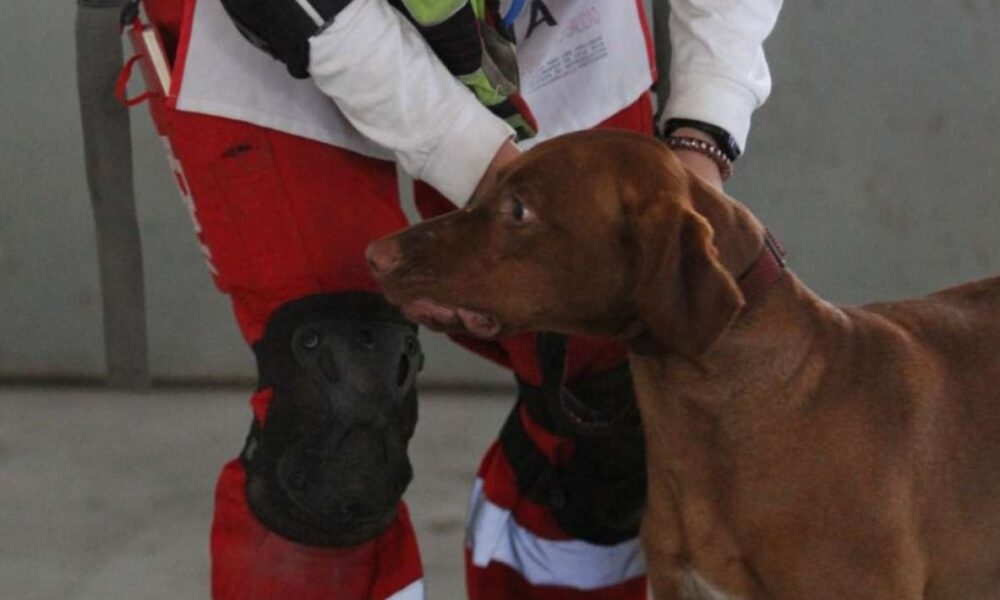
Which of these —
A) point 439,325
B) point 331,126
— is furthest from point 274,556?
point 331,126

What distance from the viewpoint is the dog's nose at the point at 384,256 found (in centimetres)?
177

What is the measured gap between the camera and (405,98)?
6.13 feet

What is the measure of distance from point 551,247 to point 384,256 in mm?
184

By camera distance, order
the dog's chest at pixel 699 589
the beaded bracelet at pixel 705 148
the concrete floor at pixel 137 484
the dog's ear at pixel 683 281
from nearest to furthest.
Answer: the dog's ear at pixel 683 281, the dog's chest at pixel 699 589, the beaded bracelet at pixel 705 148, the concrete floor at pixel 137 484

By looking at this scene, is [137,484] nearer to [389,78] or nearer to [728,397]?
[389,78]

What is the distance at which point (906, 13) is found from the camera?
11.0 feet

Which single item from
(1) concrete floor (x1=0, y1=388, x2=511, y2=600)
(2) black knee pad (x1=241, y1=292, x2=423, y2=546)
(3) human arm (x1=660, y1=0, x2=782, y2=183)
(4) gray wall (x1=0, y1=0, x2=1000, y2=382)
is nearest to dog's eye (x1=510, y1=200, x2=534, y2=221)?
(2) black knee pad (x1=241, y1=292, x2=423, y2=546)

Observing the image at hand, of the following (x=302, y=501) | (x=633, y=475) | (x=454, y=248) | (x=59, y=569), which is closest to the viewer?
(x=454, y=248)

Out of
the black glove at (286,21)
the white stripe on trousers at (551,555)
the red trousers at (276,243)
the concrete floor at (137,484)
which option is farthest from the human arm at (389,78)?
the concrete floor at (137,484)

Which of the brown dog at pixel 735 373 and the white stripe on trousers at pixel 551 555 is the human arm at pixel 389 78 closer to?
the brown dog at pixel 735 373

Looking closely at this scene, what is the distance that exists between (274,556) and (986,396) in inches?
34.9

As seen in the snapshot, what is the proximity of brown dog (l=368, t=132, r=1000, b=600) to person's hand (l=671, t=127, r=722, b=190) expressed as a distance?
20cm

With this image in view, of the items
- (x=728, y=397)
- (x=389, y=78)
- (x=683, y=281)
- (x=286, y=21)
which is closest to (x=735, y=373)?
(x=728, y=397)

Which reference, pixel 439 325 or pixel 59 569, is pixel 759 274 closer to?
pixel 439 325
